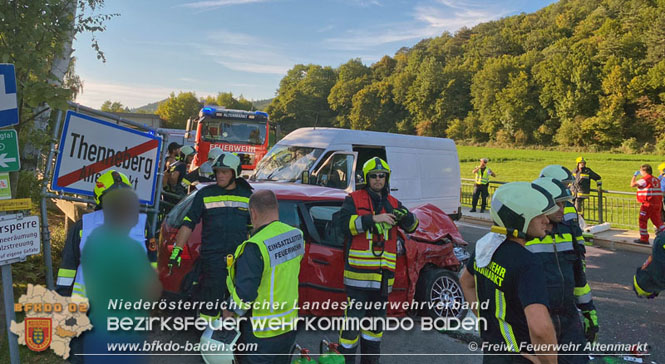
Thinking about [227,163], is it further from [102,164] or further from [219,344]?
[102,164]

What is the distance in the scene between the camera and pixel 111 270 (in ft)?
8.60

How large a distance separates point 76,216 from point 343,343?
576 centimetres

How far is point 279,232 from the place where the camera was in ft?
8.88

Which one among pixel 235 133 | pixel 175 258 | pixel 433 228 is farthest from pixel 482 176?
pixel 175 258

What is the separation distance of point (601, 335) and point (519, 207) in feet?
12.7

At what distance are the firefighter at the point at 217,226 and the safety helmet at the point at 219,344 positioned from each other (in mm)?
1319

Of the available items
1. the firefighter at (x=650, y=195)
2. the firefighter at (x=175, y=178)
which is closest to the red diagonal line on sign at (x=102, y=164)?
the firefighter at (x=175, y=178)

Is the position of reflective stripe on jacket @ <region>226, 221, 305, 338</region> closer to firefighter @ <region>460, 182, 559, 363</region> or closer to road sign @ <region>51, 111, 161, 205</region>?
firefighter @ <region>460, 182, 559, 363</region>

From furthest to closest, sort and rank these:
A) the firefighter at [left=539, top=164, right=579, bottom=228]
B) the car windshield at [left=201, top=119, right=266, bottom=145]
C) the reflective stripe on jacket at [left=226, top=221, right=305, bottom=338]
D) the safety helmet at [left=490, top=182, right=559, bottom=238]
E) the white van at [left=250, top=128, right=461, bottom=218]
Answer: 1. the car windshield at [left=201, top=119, right=266, bottom=145]
2. the white van at [left=250, top=128, right=461, bottom=218]
3. the firefighter at [left=539, top=164, right=579, bottom=228]
4. the reflective stripe on jacket at [left=226, top=221, right=305, bottom=338]
5. the safety helmet at [left=490, top=182, right=559, bottom=238]

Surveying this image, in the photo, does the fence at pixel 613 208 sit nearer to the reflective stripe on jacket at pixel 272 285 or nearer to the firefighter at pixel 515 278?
the firefighter at pixel 515 278

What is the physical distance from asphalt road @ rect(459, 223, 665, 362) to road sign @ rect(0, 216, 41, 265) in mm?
5580

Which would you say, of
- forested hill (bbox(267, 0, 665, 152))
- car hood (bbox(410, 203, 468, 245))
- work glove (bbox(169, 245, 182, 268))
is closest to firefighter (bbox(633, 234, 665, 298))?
car hood (bbox(410, 203, 468, 245))

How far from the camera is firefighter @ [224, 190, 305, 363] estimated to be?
2.57m

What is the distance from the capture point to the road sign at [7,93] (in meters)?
3.39
